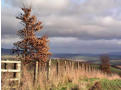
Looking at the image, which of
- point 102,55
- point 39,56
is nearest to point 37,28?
point 39,56

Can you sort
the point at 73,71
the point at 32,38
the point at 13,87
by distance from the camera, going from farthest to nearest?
1. the point at 32,38
2. the point at 73,71
3. the point at 13,87

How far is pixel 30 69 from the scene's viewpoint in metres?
13.3

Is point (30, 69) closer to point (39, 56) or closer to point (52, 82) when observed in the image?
point (52, 82)

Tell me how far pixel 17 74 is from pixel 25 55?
465 inches

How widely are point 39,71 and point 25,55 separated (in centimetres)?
1052

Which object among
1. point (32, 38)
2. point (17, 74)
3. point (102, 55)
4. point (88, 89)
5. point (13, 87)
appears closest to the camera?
point (13, 87)

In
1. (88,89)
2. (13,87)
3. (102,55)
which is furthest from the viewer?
(102,55)

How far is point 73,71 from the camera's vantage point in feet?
61.9

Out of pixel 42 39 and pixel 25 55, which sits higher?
pixel 42 39

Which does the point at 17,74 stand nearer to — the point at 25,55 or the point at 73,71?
the point at 73,71

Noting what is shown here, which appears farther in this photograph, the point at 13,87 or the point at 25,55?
the point at 25,55

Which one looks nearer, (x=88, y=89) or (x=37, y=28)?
(x=88, y=89)

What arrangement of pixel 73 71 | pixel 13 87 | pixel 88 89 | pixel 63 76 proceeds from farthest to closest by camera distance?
1. pixel 73 71
2. pixel 63 76
3. pixel 88 89
4. pixel 13 87

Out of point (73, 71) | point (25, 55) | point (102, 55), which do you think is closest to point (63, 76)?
point (73, 71)
